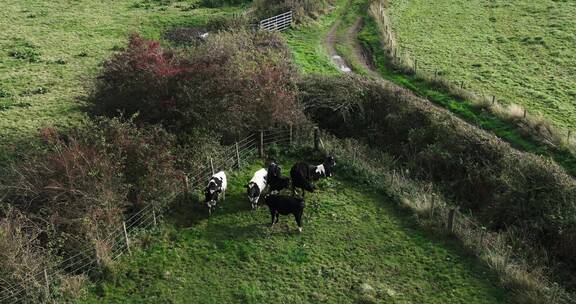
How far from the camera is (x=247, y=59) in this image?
27.8m

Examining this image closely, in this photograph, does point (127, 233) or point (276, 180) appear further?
point (276, 180)

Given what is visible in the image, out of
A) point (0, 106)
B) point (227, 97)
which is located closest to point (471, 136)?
point (227, 97)

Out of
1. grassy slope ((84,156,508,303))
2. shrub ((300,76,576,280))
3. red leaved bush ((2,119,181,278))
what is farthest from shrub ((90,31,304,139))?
grassy slope ((84,156,508,303))

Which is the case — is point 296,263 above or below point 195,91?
below

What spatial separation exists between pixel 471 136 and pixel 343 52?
56.9ft

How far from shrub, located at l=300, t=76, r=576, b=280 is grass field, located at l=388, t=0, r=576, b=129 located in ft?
24.5

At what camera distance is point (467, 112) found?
29.4 m

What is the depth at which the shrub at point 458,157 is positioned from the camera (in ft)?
65.4

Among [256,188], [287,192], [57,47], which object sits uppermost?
[57,47]

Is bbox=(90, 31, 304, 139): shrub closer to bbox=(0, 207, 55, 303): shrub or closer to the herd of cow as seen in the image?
the herd of cow

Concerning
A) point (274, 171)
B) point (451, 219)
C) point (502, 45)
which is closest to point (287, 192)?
point (274, 171)

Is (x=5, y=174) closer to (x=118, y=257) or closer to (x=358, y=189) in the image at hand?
(x=118, y=257)

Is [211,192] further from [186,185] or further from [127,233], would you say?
[127,233]

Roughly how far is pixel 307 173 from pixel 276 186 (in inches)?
54.8
